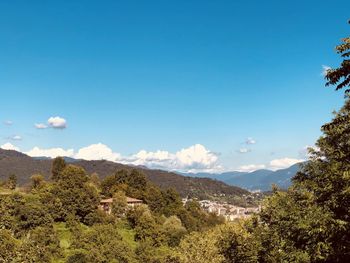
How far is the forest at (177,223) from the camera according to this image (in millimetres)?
20672

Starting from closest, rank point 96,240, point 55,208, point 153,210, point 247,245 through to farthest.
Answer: point 247,245 → point 96,240 → point 55,208 → point 153,210

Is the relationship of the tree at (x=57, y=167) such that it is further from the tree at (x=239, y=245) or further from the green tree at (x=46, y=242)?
the tree at (x=239, y=245)

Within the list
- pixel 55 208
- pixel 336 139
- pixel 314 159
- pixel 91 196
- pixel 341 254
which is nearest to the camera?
pixel 341 254

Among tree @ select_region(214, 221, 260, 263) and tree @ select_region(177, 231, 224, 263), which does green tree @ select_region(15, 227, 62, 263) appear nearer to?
tree @ select_region(177, 231, 224, 263)

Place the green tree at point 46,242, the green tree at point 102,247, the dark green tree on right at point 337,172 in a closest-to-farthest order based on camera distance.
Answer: the dark green tree on right at point 337,172 < the green tree at point 46,242 < the green tree at point 102,247

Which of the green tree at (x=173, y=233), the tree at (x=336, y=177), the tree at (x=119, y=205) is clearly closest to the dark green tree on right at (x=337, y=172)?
the tree at (x=336, y=177)

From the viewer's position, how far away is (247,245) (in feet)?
138

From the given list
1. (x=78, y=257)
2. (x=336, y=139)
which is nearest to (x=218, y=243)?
(x=78, y=257)

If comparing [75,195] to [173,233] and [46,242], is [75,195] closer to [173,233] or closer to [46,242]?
[46,242]

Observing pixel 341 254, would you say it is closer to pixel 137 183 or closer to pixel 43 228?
pixel 43 228

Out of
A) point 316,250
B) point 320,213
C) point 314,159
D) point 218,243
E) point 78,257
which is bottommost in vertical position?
point 78,257

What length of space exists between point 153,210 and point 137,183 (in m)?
12.8

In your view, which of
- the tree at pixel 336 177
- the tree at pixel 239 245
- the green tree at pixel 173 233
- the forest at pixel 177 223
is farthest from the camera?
the green tree at pixel 173 233

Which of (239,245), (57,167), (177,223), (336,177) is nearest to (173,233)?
(177,223)
